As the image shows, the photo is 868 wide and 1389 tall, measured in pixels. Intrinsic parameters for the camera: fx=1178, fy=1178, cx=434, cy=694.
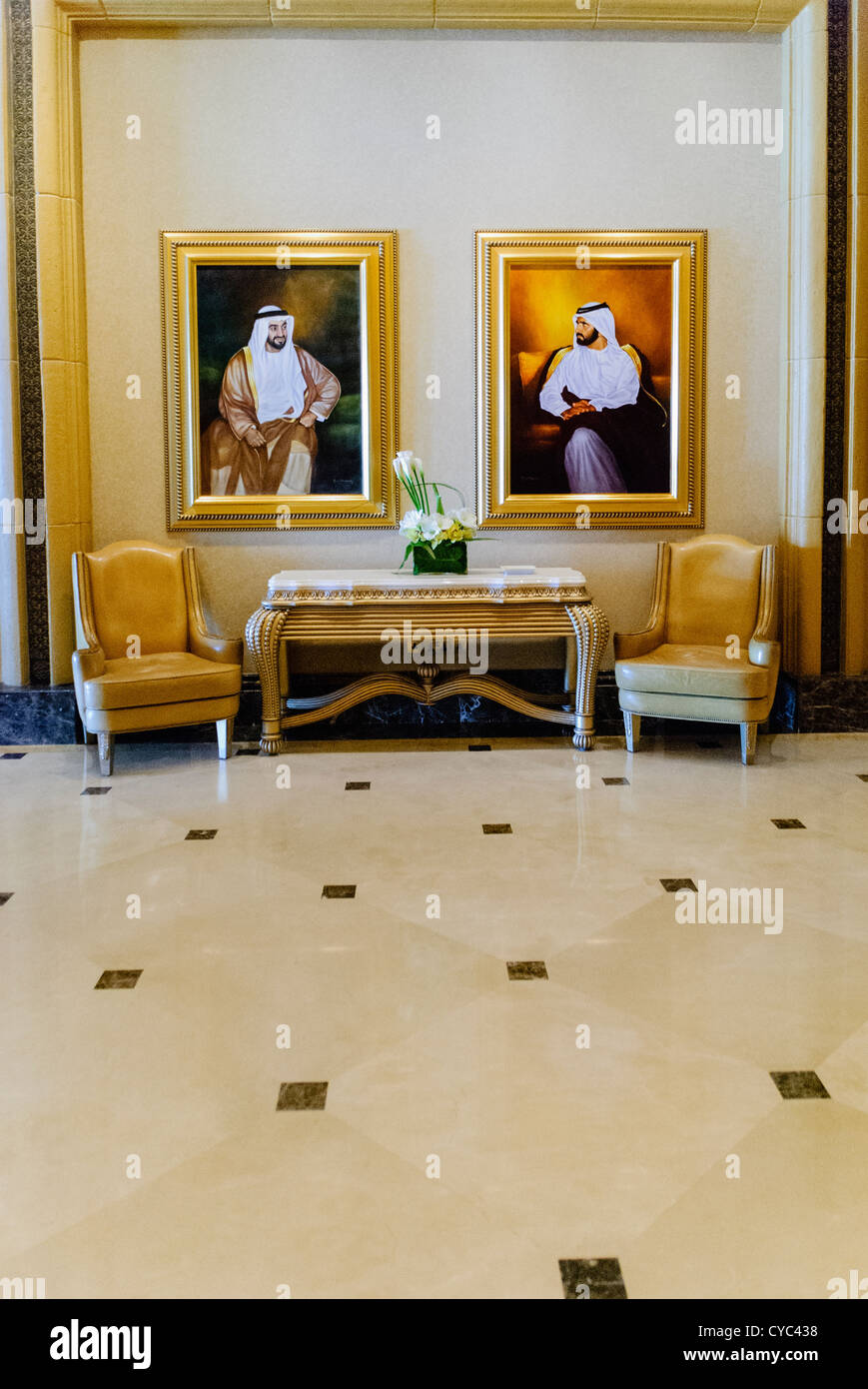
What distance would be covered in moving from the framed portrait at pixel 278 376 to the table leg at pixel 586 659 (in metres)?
1.31

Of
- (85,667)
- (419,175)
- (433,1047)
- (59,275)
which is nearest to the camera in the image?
(433,1047)

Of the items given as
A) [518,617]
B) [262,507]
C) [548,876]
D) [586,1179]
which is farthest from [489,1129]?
[262,507]

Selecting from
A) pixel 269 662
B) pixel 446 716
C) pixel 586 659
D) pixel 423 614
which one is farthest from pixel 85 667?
pixel 586 659

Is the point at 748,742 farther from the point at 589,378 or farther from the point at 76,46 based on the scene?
the point at 76,46

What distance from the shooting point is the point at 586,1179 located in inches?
91.4

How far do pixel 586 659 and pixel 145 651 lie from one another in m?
2.30

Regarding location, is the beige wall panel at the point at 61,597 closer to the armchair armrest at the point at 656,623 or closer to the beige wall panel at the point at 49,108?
the beige wall panel at the point at 49,108

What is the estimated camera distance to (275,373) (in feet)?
20.5

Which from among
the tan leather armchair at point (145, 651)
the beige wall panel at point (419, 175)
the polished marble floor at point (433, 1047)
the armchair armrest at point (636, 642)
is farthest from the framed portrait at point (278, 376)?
the polished marble floor at point (433, 1047)

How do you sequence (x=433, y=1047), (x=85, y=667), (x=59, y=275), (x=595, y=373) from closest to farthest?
(x=433, y=1047), (x=85, y=667), (x=59, y=275), (x=595, y=373)
